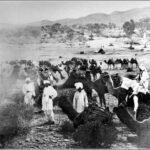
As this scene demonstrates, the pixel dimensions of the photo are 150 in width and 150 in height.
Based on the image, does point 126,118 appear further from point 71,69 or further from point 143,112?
point 71,69

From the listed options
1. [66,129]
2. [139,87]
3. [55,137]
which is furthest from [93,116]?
[139,87]

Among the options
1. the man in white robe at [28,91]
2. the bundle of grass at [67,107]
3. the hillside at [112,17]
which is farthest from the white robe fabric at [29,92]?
the hillside at [112,17]

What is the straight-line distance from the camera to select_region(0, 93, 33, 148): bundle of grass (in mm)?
5113

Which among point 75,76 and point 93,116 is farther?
point 75,76

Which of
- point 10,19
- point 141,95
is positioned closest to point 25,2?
point 10,19

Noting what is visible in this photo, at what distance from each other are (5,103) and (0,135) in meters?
0.43

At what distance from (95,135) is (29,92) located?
103cm

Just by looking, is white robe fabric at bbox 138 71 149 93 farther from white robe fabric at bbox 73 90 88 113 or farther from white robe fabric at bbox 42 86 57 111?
white robe fabric at bbox 42 86 57 111

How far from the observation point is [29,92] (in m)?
5.24

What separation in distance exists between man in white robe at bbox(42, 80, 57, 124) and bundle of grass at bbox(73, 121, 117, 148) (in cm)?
42

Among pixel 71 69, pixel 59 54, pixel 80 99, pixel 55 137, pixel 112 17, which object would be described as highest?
pixel 112 17

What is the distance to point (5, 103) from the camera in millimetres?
5301

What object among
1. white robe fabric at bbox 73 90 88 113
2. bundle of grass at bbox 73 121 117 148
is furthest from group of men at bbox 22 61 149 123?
bundle of grass at bbox 73 121 117 148

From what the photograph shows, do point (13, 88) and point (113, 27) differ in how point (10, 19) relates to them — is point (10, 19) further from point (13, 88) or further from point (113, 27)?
point (113, 27)
